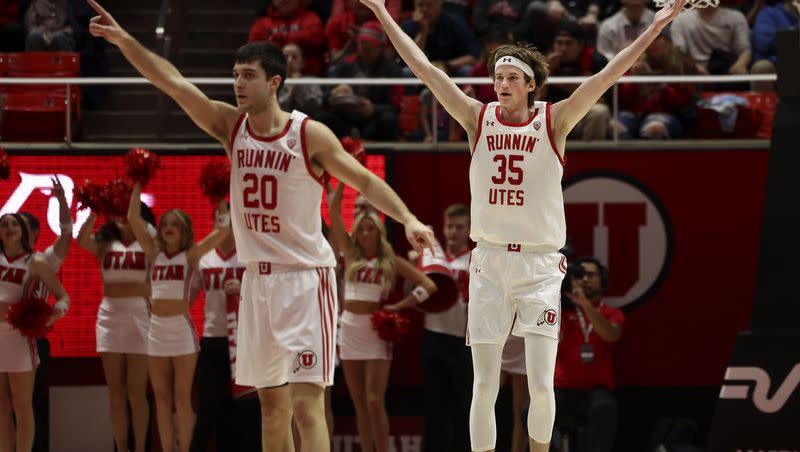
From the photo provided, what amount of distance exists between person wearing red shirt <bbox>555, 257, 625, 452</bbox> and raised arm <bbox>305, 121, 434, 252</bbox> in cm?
398

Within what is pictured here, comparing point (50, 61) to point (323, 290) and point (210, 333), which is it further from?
point (323, 290)

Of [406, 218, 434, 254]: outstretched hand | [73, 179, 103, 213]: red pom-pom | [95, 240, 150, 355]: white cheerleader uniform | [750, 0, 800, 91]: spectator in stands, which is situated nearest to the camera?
[406, 218, 434, 254]: outstretched hand

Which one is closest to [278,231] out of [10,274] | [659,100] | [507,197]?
[507,197]

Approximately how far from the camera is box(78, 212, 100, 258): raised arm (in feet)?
36.0

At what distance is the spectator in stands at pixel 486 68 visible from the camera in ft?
39.0

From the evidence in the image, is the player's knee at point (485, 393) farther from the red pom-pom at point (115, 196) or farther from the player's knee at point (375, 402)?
the red pom-pom at point (115, 196)

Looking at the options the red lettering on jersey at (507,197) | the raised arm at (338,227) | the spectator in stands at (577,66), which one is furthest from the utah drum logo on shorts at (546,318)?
the spectator in stands at (577,66)

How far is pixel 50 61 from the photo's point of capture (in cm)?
1241

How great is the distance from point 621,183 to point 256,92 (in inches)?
227

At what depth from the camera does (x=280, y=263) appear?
6.94m

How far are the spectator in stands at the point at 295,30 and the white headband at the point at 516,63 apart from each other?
6326 mm

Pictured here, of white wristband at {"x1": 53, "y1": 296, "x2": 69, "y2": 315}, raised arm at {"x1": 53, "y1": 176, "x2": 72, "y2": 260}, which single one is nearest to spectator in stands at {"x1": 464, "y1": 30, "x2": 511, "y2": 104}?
raised arm at {"x1": 53, "y1": 176, "x2": 72, "y2": 260}

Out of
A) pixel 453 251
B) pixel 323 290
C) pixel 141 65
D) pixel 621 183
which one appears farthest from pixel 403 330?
pixel 141 65

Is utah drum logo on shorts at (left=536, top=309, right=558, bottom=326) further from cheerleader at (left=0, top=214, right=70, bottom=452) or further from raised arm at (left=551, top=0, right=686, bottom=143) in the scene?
cheerleader at (left=0, top=214, right=70, bottom=452)
